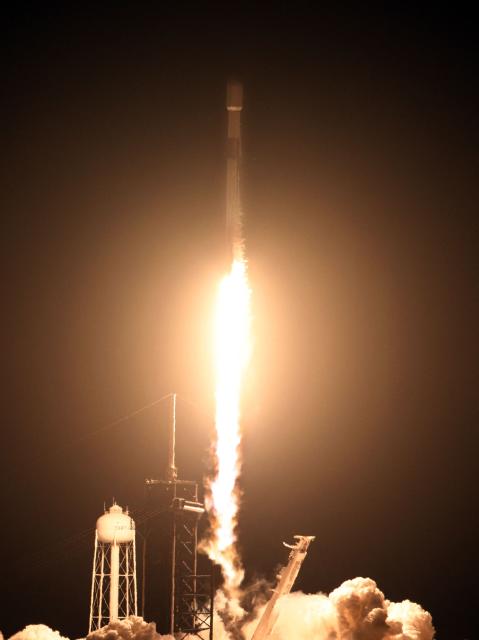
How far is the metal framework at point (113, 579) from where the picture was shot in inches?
1915

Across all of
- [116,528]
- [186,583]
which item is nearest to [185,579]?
[186,583]

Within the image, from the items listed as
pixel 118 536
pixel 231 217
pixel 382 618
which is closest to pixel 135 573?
pixel 118 536

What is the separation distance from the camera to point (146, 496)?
45.7 metres

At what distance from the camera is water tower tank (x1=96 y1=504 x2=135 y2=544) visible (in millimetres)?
49125

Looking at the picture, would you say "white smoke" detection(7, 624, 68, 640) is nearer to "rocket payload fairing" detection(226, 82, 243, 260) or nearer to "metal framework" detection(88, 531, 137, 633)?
"metal framework" detection(88, 531, 137, 633)

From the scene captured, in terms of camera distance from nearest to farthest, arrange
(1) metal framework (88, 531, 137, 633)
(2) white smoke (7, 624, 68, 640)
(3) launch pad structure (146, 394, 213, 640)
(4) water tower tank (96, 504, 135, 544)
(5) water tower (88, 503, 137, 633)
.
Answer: (3) launch pad structure (146, 394, 213, 640) → (2) white smoke (7, 624, 68, 640) → (1) metal framework (88, 531, 137, 633) → (5) water tower (88, 503, 137, 633) → (4) water tower tank (96, 504, 135, 544)

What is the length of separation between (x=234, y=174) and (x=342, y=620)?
759 inches

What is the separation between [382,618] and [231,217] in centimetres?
1777

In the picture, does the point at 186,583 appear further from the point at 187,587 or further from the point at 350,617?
the point at 350,617

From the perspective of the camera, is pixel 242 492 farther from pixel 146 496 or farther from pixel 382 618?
pixel 382 618

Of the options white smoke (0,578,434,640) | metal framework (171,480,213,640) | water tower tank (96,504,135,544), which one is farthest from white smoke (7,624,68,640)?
metal framework (171,480,213,640)

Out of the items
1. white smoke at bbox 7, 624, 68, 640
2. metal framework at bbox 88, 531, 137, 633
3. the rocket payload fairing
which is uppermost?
the rocket payload fairing

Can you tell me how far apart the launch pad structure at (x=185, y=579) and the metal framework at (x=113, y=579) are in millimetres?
4305

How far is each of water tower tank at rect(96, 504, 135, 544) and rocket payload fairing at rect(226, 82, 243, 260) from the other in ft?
42.3
